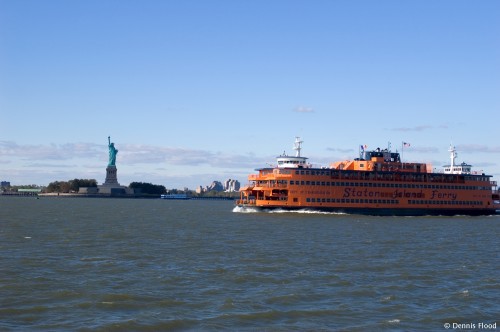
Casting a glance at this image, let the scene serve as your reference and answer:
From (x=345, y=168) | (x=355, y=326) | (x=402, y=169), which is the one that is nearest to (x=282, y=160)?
(x=345, y=168)

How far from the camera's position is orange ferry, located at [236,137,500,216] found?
281 feet

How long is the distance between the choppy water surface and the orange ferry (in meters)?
39.1

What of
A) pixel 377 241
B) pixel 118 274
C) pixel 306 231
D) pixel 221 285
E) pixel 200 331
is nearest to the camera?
pixel 200 331

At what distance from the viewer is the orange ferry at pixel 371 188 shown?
85.6 meters

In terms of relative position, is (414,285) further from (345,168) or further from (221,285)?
(345,168)

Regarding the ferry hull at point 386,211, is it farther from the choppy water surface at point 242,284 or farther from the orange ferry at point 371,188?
the choppy water surface at point 242,284

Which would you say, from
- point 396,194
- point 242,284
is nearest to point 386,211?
point 396,194

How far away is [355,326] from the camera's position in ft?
66.2

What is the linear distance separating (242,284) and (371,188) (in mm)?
66475

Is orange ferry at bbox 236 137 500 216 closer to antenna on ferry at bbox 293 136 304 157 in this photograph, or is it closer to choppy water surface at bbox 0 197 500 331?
antenna on ferry at bbox 293 136 304 157

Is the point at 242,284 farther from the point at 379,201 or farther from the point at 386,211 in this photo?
the point at 386,211

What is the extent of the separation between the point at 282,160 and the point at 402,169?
64.3 feet

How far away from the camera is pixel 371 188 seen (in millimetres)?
90812

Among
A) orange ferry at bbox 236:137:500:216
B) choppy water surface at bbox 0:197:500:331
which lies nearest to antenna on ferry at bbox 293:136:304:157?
orange ferry at bbox 236:137:500:216
